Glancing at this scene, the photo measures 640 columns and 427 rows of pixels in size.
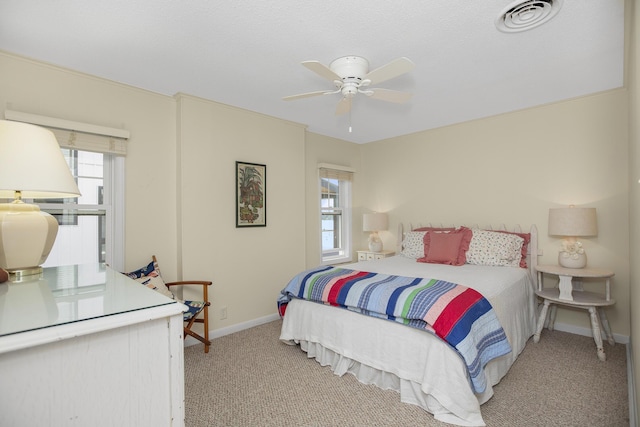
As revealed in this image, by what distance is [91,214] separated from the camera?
2742mm

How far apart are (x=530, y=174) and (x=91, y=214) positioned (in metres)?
4.34

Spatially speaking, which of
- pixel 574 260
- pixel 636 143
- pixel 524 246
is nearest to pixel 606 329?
pixel 574 260

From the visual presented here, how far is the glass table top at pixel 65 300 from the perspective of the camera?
0.70 m

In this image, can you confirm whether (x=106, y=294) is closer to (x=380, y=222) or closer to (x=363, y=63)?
(x=363, y=63)

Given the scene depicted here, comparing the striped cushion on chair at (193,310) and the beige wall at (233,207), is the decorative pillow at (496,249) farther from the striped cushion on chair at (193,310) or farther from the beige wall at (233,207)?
the striped cushion on chair at (193,310)

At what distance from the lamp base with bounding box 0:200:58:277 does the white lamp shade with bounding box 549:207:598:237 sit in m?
3.71

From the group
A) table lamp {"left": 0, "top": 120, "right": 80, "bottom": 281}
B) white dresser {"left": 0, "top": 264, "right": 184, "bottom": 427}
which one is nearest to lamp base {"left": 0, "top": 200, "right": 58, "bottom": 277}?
table lamp {"left": 0, "top": 120, "right": 80, "bottom": 281}

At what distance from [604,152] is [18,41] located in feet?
15.9

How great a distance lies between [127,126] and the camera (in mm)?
2869

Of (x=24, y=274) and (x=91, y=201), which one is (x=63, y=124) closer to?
(x=91, y=201)

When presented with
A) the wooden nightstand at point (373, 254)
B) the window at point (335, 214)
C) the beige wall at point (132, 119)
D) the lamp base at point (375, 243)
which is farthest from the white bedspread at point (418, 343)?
the window at point (335, 214)

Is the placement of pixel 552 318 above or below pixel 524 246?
below

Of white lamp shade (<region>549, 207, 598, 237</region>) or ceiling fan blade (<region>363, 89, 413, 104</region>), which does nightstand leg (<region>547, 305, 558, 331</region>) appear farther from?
ceiling fan blade (<region>363, 89, 413, 104</region>)

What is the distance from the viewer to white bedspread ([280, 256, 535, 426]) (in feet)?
6.27
